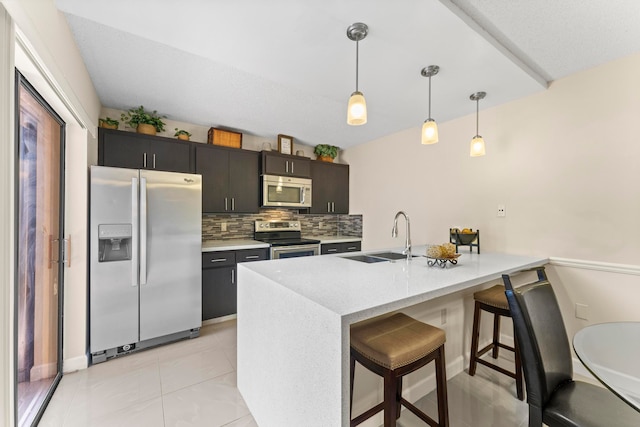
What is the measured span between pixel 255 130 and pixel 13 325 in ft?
9.87

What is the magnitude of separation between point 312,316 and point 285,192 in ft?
9.46

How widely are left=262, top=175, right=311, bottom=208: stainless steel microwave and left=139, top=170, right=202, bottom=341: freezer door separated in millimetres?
1042

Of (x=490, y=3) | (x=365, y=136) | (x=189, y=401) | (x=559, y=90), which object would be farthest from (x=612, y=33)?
(x=189, y=401)

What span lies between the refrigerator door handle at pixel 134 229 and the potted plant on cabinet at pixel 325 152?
104 inches

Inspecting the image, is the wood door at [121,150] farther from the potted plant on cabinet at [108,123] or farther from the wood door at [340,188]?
the wood door at [340,188]

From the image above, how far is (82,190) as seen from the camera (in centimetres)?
215

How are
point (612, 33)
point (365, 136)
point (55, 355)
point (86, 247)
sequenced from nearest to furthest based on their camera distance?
point (612, 33), point (55, 355), point (86, 247), point (365, 136)

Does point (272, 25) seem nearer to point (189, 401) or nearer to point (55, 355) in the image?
point (189, 401)

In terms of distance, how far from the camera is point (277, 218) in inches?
161

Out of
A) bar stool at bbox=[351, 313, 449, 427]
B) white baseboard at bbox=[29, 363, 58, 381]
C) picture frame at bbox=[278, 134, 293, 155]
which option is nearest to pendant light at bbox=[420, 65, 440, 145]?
bar stool at bbox=[351, 313, 449, 427]

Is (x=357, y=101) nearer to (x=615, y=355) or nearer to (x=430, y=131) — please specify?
(x=430, y=131)

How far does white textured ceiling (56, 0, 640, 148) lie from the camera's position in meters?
1.48

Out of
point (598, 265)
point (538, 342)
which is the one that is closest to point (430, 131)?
point (538, 342)

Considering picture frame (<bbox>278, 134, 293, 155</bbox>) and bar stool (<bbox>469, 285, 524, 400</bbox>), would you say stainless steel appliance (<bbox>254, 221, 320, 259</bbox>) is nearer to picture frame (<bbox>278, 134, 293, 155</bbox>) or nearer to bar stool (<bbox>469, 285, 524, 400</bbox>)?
picture frame (<bbox>278, 134, 293, 155</bbox>)
